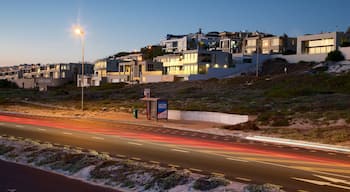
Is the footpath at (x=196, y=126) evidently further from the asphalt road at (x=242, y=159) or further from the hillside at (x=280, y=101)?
the asphalt road at (x=242, y=159)

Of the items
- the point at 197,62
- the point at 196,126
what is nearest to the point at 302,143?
the point at 196,126

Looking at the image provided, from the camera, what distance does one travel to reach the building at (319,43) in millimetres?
102562

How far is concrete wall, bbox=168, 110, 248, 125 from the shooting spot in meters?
42.3

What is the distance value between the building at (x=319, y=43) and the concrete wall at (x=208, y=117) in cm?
6040

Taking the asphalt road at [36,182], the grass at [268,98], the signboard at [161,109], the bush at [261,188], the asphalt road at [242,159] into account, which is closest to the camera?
the bush at [261,188]

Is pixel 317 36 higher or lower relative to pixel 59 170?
higher

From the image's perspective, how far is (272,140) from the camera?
3078 cm

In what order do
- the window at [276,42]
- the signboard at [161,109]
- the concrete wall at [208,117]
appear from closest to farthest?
the concrete wall at [208,117] → the signboard at [161,109] → the window at [276,42]

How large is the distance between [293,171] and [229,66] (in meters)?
92.4

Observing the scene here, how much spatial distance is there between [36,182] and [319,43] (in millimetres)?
98068

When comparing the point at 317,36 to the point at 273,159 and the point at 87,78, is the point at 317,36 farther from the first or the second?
the point at 273,159

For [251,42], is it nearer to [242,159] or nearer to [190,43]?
[190,43]

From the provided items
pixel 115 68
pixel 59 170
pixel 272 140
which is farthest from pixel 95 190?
pixel 115 68

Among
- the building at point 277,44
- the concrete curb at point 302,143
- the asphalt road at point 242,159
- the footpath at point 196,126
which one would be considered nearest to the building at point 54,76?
the building at point 277,44
